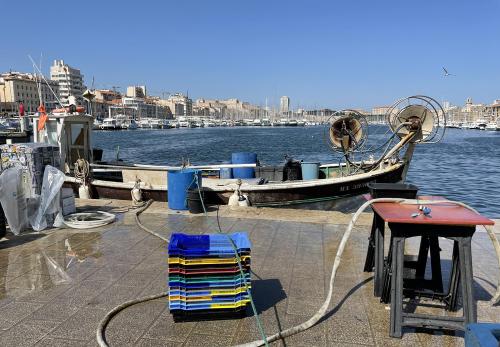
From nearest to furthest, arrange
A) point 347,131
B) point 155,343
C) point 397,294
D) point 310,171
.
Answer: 1. point 155,343
2. point 397,294
3. point 347,131
4. point 310,171

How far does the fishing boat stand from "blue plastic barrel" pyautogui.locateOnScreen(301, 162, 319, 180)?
0.53m

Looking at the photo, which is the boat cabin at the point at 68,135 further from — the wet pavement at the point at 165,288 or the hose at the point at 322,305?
the hose at the point at 322,305

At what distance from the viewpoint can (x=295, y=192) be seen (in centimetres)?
1075

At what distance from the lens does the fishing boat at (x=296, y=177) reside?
1005cm

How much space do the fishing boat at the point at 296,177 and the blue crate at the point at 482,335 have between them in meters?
7.85

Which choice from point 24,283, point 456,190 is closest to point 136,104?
point 456,190

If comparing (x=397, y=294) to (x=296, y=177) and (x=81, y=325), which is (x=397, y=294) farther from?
(x=296, y=177)

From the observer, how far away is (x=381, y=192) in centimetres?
488

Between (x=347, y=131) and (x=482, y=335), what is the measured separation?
10.7 m

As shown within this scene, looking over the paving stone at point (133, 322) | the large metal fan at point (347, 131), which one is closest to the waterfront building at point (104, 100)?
the large metal fan at point (347, 131)

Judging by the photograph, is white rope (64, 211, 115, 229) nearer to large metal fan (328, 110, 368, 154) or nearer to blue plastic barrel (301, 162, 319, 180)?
large metal fan (328, 110, 368, 154)

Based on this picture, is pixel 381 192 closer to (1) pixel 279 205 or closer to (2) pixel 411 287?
(2) pixel 411 287

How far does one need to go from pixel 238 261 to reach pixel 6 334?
236 cm

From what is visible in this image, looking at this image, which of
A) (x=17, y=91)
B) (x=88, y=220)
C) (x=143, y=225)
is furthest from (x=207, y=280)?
(x=17, y=91)
